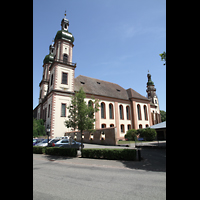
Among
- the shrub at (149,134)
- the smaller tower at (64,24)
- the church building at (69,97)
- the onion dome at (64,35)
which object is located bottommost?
the shrub at (149,134)

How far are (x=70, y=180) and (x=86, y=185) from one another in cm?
111

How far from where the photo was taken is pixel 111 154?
1236cm

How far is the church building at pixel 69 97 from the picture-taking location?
2698cm

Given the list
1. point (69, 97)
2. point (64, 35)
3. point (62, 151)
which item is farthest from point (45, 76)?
point (62, 151)

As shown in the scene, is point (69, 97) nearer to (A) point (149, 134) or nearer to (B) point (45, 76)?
(A) point (149, 134)

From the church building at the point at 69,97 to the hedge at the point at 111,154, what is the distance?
13872mm

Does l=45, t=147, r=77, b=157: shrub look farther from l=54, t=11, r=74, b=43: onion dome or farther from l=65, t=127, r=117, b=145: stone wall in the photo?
l=54, t=11, r=74, b=43: onion dome

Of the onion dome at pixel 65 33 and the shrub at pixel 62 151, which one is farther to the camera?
the onion dome at pixel 65 33

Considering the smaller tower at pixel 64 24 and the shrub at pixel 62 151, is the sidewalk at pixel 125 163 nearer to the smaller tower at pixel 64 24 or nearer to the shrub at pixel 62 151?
the shrub at pixel 62 151

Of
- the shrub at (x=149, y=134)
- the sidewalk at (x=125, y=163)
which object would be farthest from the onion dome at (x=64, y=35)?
the sidewalk at (x=125, y=163)

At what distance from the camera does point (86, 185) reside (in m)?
5.91

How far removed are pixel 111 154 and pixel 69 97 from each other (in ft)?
59.1
